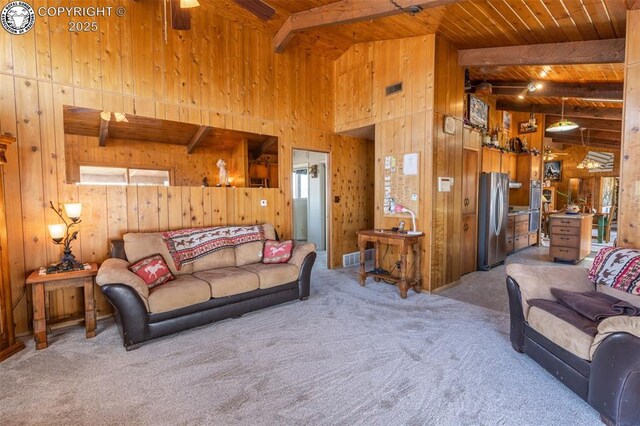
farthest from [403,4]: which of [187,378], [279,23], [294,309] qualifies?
[187,378]

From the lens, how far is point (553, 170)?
11.5 meters

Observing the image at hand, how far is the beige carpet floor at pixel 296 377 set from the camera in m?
1.70

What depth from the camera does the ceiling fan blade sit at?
2288 mm

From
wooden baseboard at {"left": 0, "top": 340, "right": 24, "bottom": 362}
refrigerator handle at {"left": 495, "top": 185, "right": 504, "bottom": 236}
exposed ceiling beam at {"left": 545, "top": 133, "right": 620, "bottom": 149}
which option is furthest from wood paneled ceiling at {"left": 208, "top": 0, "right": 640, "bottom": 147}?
exposed ceiling beam at {"left": 545, "top": 133, "right": 620, "bottom": 149}

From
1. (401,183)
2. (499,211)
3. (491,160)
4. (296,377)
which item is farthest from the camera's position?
(491,160)

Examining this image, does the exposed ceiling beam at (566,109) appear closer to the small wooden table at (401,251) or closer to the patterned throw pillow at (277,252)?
the small wooden table at (401,251)

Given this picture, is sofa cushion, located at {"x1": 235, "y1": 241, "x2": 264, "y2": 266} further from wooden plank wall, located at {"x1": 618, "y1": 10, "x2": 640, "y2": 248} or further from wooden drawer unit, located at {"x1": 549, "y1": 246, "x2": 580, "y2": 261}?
wooden drawer unit, located at {"x1": 549, "y1": 246, "x2": 580, "y2": 261}

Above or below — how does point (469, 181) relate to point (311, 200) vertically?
above

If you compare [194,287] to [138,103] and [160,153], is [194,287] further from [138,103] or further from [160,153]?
[138,103]

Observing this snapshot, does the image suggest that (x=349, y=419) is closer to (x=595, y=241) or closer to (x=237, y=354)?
(x=237, y=354)

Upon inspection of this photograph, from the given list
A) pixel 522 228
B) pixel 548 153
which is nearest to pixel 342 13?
pixel 522 228

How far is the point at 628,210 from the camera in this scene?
2375mm

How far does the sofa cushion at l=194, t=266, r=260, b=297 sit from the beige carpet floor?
32 cm

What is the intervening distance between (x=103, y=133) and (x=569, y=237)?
24.2 ft
